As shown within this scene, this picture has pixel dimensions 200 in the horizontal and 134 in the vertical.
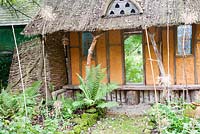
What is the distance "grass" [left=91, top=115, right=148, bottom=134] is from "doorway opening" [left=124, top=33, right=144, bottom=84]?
4.36ft

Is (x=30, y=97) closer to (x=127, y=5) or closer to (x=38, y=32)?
(x=38, y=32)

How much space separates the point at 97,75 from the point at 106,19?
Result: 1348 mm

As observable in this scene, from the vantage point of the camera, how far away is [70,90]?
8906mm

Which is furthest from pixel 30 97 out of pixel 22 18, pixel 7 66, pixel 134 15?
pixel 22 18

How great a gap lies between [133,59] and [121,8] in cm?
143

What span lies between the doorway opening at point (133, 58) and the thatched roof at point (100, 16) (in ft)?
3.33

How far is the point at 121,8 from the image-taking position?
782 centimetres

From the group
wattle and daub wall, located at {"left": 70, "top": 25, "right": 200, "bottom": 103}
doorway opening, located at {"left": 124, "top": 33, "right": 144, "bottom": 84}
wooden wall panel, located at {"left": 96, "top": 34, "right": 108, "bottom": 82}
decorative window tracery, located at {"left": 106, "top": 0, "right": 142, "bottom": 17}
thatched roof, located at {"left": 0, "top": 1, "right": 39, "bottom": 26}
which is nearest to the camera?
decorative window tracery, located at {"left": 106, "top": 0, "right": 142, "bottom": 17}

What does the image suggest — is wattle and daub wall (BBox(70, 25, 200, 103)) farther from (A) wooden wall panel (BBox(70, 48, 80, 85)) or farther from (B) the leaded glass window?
(B) the leaded glass window

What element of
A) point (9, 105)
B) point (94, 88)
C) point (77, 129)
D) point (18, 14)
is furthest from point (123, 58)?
point (18, 14)

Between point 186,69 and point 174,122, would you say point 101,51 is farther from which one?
point 174,122

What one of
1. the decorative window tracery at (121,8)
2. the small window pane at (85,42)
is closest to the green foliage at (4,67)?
the small window pane at (85,42)

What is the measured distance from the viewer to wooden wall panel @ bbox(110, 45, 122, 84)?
336 inches

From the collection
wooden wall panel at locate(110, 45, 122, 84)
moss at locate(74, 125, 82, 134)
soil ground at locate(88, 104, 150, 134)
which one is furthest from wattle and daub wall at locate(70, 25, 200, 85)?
moss at locate(74, 125, 82, 134)
